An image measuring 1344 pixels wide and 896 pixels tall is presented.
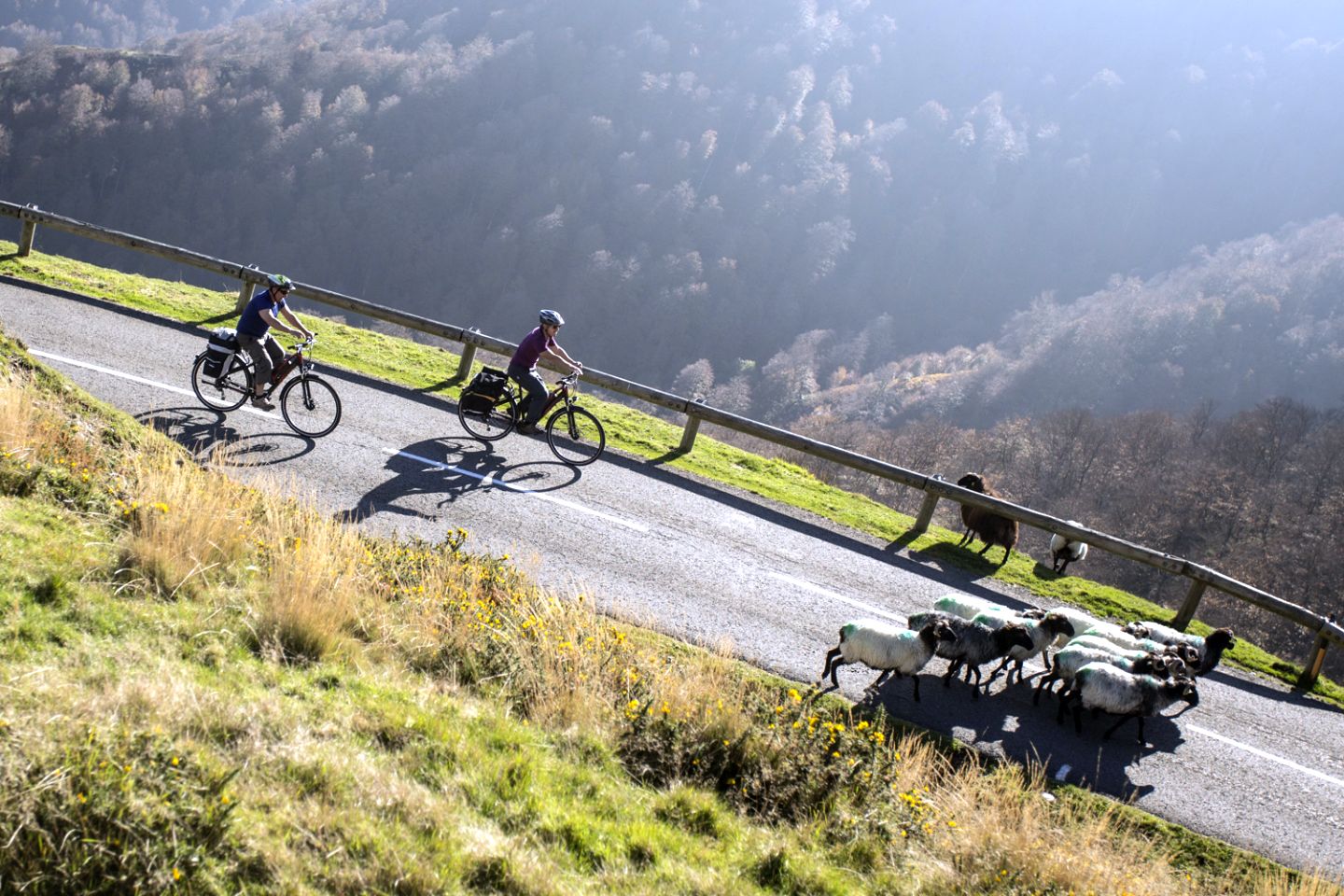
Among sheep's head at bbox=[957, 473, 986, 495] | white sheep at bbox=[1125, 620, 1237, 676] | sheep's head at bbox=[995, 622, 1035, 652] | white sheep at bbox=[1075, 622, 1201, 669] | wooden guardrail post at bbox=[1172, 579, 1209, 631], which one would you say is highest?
sheep's head at bbox=[957, 473, 986, 495]

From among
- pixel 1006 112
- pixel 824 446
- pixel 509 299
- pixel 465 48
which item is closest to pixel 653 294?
pixel 509 299

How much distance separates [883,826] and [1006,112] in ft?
631

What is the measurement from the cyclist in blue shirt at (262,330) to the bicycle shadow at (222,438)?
0.58 metres

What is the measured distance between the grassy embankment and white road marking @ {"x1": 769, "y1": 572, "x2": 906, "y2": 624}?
8.81 feet

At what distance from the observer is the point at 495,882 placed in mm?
4215

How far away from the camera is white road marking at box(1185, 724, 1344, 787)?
8547mm

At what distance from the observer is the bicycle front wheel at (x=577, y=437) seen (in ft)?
43.8

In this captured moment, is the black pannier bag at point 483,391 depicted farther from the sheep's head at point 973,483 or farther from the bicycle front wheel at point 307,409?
the sheep's head at point 973,483

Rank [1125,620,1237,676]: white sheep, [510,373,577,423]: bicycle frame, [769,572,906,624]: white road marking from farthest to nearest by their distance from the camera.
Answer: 1. [510,373,577,423]: bicycle frame
2. [769,572,906,624]: white road marking
3. [1125,620,1237,676]: white sheep

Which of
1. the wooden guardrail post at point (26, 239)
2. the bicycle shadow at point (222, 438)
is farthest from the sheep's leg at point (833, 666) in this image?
the wooden guardrail post at point (26, 239)

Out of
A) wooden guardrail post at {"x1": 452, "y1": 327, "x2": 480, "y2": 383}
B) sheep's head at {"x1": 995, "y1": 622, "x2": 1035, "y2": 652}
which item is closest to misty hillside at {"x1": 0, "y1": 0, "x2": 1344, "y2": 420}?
wooden guardrail post at {"x1": 452, "y1": 327, "x2": 480, "y2": 383}

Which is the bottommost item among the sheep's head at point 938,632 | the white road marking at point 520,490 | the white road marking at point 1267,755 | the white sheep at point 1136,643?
the white road marking at point 520,490

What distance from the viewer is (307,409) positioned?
39.4ft

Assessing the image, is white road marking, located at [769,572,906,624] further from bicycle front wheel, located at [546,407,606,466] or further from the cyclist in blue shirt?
the cyclist in blue shirt
